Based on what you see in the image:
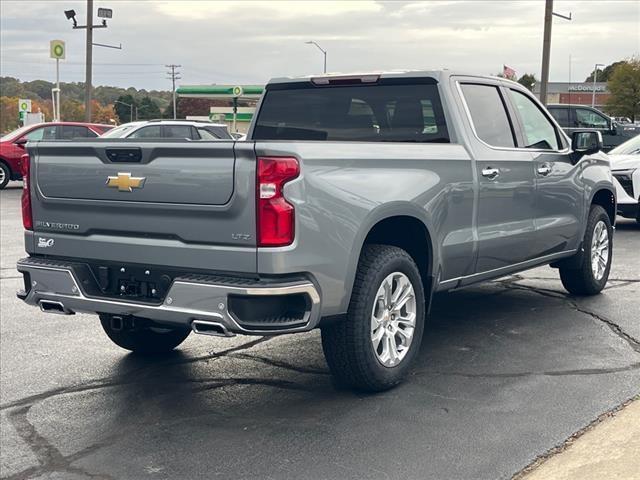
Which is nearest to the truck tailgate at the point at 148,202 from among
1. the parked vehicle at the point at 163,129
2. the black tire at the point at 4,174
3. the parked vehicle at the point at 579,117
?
the parked vehicle at the point at 163,129

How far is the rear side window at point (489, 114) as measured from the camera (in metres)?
6.18

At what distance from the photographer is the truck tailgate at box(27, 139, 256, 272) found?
4.29 metres

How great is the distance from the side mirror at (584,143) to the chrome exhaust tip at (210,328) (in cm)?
410

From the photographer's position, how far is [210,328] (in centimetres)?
436

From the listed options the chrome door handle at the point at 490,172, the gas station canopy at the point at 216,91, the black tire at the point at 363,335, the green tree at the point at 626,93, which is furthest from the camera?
the green tree at the point at 626,93

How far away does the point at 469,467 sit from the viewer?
3.96 m

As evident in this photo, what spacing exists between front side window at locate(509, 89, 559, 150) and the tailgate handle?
3344 millimetres

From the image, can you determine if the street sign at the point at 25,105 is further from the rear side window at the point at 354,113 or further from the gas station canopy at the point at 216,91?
the gas station canopy at the point at 216,91

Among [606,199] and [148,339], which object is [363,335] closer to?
[148,339]

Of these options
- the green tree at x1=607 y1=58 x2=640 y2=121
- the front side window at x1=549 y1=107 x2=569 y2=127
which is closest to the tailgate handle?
the front side window at x1=549 y1=107 x2=569 y2=127

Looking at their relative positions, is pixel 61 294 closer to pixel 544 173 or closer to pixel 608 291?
pixel 544 173

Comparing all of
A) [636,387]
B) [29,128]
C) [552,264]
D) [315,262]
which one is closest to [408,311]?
[315,262]

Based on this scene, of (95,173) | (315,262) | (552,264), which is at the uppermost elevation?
(95,173)

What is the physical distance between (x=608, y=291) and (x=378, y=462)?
4.79 meters
